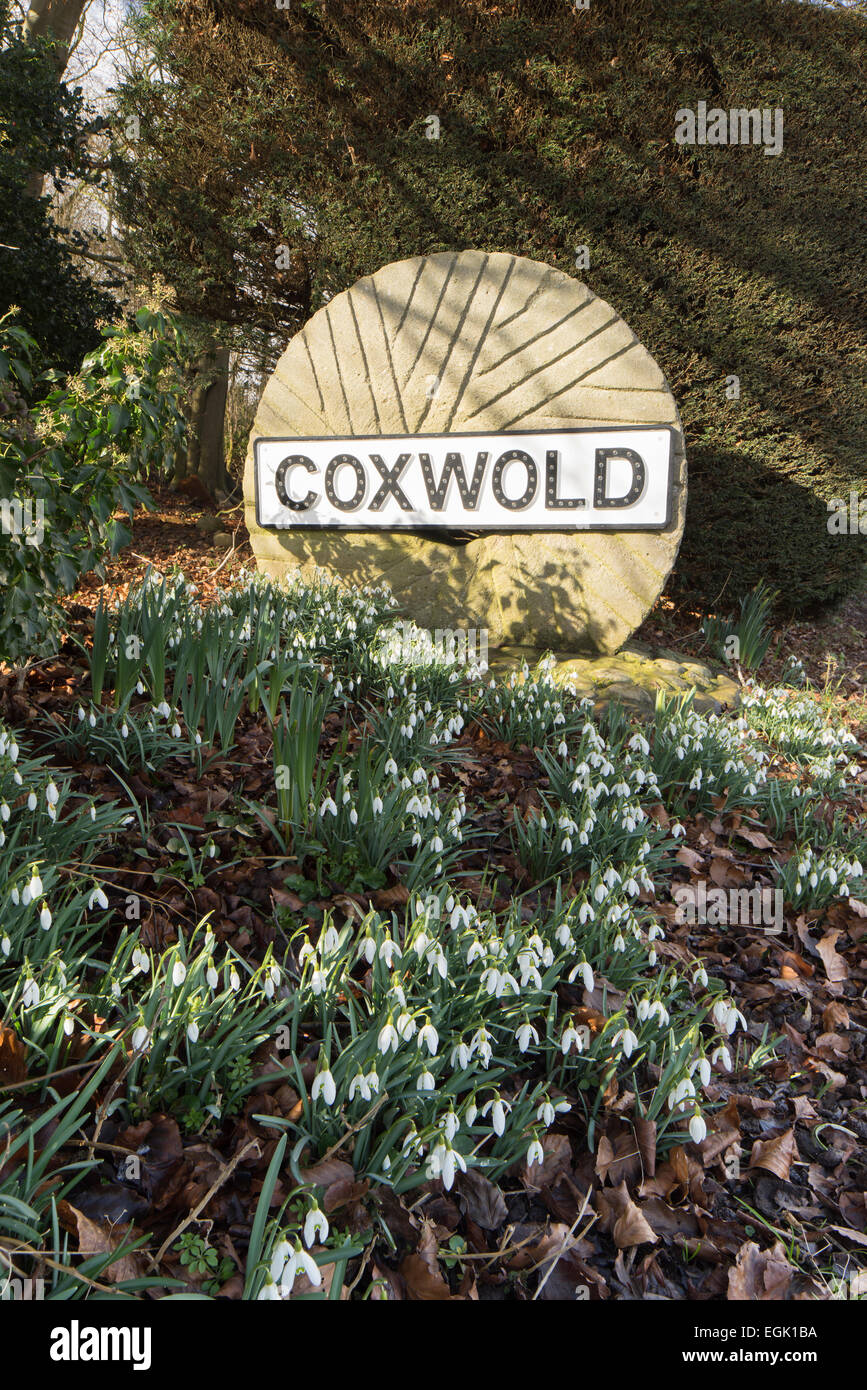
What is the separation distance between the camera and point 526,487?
177 inches

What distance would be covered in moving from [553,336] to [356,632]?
6.50 ft

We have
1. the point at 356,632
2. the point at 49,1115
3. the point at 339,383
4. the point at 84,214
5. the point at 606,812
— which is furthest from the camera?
the point at 84,214

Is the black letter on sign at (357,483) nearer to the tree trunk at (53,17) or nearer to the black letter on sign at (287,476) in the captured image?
the black letter on sign at (287,476)

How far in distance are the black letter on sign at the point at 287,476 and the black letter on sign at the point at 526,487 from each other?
1.12m

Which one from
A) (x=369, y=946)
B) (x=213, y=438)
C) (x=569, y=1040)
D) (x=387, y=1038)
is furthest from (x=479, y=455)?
(x=213, y=438)

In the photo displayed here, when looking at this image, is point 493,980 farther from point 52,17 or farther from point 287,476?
point 52,17

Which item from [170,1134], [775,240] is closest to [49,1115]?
[170,1134]

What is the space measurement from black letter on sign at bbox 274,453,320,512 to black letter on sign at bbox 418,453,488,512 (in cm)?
71

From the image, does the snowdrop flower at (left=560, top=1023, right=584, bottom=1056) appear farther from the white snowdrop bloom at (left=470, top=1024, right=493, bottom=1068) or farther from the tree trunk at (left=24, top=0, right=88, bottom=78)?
the tree trunk at (left=24, top=0, right=88, bottom=78)

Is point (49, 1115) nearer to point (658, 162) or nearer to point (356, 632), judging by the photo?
point (356, 632)

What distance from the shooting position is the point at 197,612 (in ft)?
11.1
